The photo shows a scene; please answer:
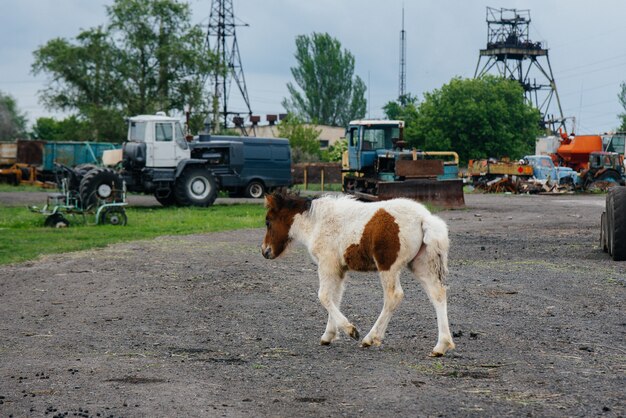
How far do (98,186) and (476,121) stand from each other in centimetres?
5967

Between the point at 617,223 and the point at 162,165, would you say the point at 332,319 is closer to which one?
the point at 617,223

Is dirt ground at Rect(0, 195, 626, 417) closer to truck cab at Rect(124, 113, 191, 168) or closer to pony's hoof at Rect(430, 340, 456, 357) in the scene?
pony's hoof at Rect(430, 340, 456, 357)

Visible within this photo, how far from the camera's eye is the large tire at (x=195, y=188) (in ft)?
116

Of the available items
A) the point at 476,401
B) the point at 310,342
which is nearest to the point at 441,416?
the point at 476,401

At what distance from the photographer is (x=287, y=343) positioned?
9266mm

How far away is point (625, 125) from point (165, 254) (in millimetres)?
97496

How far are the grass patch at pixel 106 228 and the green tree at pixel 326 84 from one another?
7903 cm

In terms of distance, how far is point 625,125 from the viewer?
108 metres

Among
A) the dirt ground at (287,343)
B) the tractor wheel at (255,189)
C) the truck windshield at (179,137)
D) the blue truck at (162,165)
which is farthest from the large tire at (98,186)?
the tractor wheel at (255,189)

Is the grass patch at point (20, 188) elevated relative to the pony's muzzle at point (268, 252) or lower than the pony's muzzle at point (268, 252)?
lower

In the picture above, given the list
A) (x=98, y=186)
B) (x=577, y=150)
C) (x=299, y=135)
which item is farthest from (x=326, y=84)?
(x=98, y=186)

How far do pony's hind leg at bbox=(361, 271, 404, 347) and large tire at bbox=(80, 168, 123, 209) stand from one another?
20373mm

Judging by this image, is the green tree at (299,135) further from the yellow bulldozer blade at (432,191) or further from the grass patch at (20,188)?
the yellow bulldozer blade at (432,191)

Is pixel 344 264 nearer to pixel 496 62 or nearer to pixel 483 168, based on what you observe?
pixel 483 168
